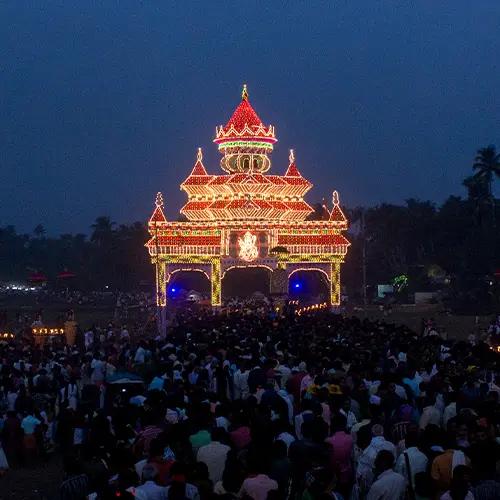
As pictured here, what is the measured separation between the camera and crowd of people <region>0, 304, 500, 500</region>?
10750 mm

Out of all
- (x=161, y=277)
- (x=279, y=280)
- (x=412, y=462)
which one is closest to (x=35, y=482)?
(x=412, y=462)

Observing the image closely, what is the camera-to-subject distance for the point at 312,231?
51.2 m

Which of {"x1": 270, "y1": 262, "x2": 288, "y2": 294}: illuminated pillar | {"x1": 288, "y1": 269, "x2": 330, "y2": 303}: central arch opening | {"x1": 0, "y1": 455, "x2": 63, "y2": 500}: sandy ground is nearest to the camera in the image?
{"x1": 0, "y1": 455, "x2": 63, "y2": 500}: sandy ground

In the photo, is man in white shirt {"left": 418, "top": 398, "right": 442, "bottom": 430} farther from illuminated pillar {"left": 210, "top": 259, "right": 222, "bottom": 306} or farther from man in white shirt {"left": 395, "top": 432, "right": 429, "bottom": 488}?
illuminated pillar {"left": 210, "top": 259, "right": 222, "bottom": 306}

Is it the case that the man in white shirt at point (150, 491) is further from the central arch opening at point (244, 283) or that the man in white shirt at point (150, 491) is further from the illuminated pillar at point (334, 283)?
the central arch opening at point (244, 283)

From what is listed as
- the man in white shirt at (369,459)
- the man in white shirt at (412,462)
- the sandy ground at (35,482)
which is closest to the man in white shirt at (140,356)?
the sandy ground at (35,482)

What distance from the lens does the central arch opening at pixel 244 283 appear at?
2874 inches

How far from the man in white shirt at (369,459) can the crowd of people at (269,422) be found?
1 centimetres

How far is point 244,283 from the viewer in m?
73.6

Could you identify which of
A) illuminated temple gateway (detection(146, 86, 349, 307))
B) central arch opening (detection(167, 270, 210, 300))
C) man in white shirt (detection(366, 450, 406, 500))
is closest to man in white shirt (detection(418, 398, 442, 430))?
man in white shirt (detection(366, 450, 406, 500))

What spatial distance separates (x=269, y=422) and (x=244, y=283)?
199ft

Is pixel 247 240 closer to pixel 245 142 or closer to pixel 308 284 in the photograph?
pixel 245 142

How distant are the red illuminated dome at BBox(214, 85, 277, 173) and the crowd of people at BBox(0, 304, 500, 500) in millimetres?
30705

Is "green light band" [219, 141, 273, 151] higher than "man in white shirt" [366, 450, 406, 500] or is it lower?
higher
